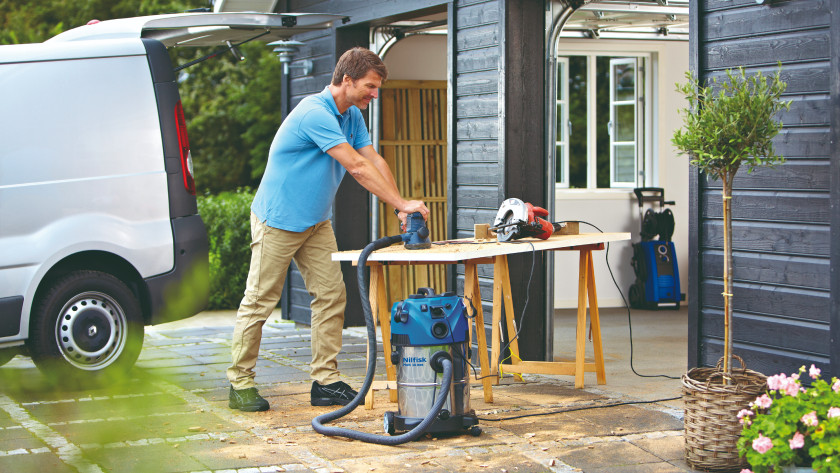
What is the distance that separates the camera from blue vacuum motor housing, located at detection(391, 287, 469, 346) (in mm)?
4113

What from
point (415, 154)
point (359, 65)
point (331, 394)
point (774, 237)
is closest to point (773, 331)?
point (774, 237)

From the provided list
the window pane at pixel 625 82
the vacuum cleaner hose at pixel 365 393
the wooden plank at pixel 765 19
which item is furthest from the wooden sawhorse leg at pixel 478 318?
the window pane at pixel 625 82

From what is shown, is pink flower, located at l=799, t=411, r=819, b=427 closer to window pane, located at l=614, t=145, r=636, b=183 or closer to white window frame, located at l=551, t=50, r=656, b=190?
white window frame, located at l=551, t=50, r=656, b=190

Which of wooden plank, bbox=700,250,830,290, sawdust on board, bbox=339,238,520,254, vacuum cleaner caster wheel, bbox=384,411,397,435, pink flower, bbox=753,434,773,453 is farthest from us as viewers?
sawdust on board, bbox=339,238,520,254

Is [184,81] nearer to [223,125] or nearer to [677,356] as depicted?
[223,125]

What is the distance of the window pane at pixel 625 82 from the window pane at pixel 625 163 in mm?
523

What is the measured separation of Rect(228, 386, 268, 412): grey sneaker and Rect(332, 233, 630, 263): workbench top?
82 centimetres

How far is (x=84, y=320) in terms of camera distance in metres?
5.48

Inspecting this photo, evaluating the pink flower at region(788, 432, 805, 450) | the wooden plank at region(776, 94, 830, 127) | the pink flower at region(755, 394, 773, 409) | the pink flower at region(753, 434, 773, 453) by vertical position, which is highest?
the wooden plank at region(776, 94, 830, 127)

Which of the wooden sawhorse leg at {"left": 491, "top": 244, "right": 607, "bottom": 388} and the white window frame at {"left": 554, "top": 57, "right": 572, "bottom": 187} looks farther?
the white window frame at {"left": 554, "top": 57, "right": 572, "bottom": 187}

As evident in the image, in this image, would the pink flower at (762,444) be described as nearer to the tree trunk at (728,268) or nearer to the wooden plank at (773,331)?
the tree trunk at (728,268)

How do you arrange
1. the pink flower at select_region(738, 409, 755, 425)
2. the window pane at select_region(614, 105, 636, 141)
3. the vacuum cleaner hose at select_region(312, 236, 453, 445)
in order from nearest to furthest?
the pink flower at select_region(738, 409, 755, 425)
the vacuum cleaner hose at select_region(312, 236, 453, 445)
the window pane at select_region(614, 105, 636, 141)

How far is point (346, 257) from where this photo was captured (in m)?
4.57

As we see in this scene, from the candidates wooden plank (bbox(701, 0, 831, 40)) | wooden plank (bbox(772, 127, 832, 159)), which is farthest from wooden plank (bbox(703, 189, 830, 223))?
wooden plank (bbox(701, 0, 831, 40))
